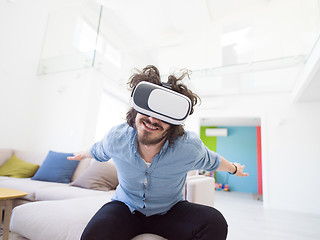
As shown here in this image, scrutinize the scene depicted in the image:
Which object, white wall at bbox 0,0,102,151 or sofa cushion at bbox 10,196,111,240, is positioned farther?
white wall at bbox 0,0,102,151

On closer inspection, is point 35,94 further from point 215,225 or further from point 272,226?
point 272,226

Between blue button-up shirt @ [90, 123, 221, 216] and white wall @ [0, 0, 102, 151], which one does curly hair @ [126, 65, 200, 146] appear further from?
white wall @ [0, 0, 102, 151]

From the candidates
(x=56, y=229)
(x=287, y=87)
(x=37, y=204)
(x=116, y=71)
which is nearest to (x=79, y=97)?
(x=116, y=71)

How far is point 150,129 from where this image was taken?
85 cm

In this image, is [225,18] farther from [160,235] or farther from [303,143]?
[160,235]

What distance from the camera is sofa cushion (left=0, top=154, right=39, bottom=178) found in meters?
2.43

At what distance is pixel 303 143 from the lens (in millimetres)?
3697

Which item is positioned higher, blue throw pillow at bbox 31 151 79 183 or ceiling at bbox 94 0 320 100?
ceiling at bbox 94 0 320 100

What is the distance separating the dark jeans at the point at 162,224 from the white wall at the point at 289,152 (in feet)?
11.7

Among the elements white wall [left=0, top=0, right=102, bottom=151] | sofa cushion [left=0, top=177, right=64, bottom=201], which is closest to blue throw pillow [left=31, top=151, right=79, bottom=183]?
sofa cushion [left=0, top=177, right=64, bottom=201]

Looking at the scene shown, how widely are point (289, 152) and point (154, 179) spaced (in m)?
3.85

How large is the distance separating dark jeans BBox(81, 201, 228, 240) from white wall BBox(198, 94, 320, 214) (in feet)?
11.7

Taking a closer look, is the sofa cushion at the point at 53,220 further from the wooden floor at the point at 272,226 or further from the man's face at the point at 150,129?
the wooden floor at the point at 272,226

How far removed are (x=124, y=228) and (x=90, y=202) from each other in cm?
58
